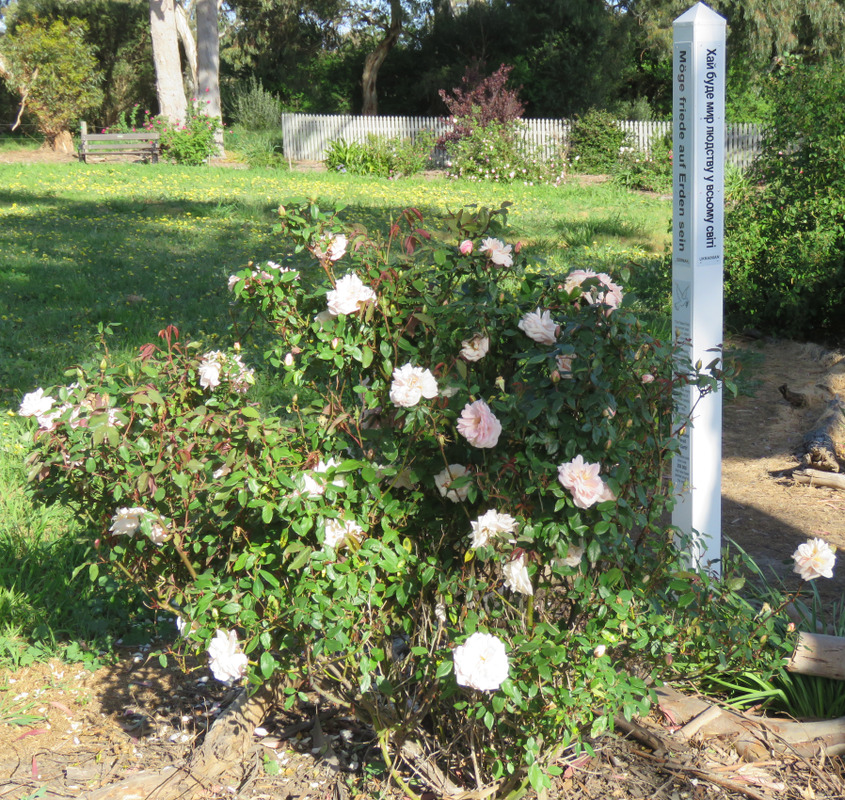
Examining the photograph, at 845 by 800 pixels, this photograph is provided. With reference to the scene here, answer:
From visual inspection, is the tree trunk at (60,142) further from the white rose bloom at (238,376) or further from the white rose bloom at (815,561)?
the white rose bloom at (815,561)

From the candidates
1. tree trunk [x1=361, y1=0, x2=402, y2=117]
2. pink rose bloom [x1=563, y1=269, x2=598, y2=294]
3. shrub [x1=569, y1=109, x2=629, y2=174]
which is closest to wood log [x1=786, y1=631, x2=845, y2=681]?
pink rose bloom [x1=563, y1=269, x2=598, y2=294]

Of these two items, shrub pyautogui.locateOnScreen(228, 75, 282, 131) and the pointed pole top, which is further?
shrub pyautogui.locateOnScreen(228, 75, 282, 131)

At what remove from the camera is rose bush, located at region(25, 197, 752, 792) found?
76.6 inches

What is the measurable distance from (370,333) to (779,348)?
550 cm

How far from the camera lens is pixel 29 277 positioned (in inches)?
310

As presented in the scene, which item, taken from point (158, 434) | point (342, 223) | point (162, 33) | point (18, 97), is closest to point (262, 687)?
point (158, 434)

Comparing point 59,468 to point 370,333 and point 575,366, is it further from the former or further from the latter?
point 575,366

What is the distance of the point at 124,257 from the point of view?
8992 millimetres

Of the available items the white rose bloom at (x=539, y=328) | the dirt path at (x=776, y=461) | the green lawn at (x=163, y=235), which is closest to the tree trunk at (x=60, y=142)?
the green lawn at (x=163, y=235)

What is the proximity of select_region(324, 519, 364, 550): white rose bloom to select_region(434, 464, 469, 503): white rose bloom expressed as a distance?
0.21 metres

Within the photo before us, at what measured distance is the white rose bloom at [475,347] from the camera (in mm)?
2025

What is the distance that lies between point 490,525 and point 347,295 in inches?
23.8

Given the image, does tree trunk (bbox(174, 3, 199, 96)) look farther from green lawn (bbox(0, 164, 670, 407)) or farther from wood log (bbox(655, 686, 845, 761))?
wood log (bbox(655, 686, 845, 761))

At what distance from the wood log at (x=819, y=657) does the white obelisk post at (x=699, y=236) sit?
33cm
